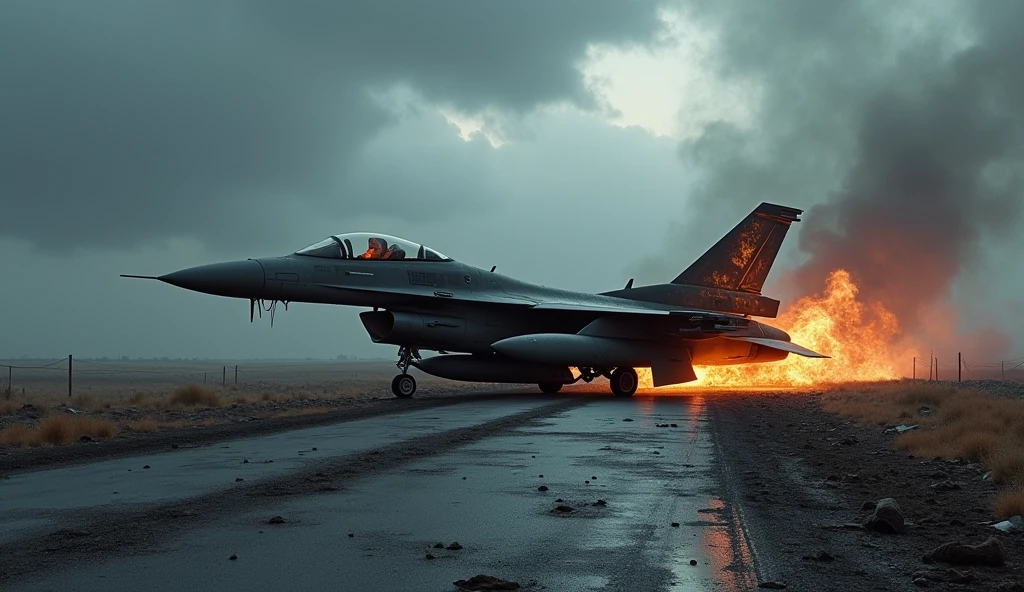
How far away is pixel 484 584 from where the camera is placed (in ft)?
17.1

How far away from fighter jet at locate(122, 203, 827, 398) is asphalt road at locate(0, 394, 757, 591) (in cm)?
1062

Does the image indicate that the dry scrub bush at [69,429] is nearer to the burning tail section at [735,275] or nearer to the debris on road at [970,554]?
the debris on road at [970,554]

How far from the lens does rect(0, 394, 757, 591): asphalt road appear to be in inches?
217

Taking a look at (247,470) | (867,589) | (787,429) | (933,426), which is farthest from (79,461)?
(933,426)

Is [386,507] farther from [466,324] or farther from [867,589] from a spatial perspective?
[466,324]

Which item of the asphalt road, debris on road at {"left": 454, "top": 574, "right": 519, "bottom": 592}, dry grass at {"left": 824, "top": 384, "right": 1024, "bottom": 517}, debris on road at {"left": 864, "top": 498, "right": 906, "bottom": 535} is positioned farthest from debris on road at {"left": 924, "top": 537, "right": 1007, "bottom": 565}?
debris on road at {"left": 454, "top": 574, "right": 519, "bottom": 592}

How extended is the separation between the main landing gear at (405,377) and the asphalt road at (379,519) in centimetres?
1200

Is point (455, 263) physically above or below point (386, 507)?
above

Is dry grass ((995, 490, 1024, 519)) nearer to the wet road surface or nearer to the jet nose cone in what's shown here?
the wet road surface

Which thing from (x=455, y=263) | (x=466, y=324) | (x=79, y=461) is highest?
(x=455, y=263)

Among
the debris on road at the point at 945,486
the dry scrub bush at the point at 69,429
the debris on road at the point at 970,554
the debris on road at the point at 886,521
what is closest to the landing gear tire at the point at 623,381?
the dry scrub bush at the point at 69,429

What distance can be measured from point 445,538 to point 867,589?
279cm

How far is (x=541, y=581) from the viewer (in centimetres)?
535

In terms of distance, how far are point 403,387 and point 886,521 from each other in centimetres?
2028
